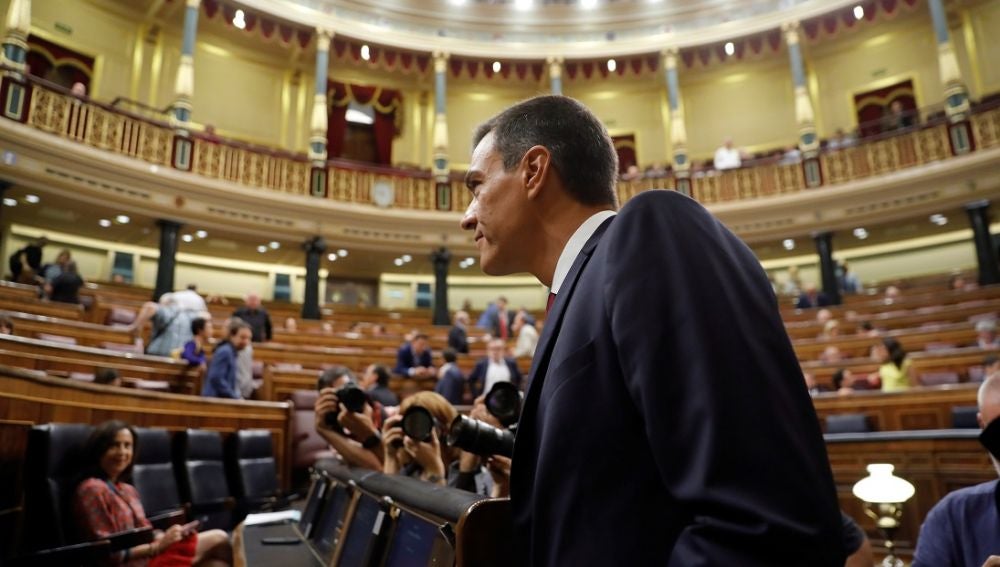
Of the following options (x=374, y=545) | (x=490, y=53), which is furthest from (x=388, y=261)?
(x=374, y=545)

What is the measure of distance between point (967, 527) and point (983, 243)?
10083 mm

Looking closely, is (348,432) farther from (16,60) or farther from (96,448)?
(16,60)

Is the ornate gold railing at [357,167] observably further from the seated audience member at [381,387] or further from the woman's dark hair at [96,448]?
the woman's dark hair at [96,448]

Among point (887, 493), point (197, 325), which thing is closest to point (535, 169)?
point (887, 493)

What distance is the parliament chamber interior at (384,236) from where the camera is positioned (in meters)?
2.55

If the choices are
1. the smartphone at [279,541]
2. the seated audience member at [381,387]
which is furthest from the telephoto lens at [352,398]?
the seated audience member at [381,387]

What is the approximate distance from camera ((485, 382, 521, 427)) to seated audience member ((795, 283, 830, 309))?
9.87 meters

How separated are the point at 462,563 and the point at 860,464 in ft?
13.7

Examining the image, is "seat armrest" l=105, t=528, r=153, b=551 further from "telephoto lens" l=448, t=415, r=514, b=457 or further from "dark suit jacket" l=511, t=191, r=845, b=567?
"dark suit jacket" l=511, t=191, r=845, b=567

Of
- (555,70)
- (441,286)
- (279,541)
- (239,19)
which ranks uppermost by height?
(239,19)

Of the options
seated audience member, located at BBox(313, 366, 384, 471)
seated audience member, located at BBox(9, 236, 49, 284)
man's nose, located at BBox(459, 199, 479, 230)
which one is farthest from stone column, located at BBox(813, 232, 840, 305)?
seated audience member, located at BBox(9, 236, 49, 284)

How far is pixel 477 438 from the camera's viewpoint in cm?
112

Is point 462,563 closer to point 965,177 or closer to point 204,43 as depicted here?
point 965,177

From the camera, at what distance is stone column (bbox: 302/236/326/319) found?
11.0 metres
